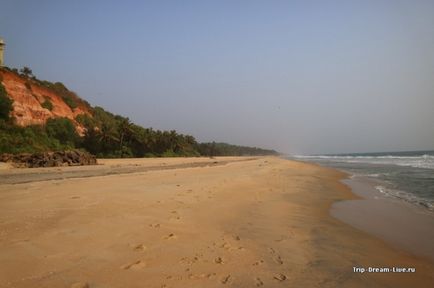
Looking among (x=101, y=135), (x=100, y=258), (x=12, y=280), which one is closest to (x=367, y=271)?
(x=100, y=258)

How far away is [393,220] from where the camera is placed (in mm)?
8688

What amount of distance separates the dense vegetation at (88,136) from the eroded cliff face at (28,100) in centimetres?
124

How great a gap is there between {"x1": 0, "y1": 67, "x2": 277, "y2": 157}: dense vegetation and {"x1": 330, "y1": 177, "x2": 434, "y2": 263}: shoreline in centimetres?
3324

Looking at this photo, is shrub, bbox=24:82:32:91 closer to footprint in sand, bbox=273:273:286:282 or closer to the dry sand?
the dry sand

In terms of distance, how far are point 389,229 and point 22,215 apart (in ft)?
28.6

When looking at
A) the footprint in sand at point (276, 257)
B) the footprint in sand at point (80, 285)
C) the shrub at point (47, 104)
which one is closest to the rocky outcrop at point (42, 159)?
the shrub at point (47, 104)

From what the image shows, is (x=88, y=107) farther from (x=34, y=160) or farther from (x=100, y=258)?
(x=100, y=258)

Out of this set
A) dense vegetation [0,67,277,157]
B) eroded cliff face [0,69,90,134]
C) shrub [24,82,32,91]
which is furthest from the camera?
shrub [24,82,32,91]

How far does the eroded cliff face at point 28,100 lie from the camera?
41469 mm

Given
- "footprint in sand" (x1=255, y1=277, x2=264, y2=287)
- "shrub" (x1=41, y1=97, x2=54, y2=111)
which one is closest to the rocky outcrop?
"shrub" (x1=41, y1=97, x2=54, y2=111)

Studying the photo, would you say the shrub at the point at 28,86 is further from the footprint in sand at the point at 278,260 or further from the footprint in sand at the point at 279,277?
the footprint in sand at the point at 279,277

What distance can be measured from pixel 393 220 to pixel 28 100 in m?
48.2

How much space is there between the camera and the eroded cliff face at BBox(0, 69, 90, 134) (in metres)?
41.5

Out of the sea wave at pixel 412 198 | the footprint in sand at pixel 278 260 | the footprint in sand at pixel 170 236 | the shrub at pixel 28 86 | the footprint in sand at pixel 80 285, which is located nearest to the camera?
the footprint in sand at pixel 80 285
